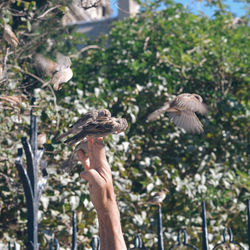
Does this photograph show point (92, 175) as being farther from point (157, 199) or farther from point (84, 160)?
point (157, 199)

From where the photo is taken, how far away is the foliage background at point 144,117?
508cm

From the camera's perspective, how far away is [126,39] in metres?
7.30

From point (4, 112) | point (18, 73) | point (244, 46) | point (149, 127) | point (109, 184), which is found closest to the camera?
point (109, 184)

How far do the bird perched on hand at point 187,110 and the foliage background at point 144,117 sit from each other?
4.29 feet

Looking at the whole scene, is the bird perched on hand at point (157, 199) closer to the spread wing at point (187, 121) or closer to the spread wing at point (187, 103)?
the spread wing at point (187, 121)

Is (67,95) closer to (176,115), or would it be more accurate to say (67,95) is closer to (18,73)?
(18,73)

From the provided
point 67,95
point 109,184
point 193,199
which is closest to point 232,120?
point 193,199

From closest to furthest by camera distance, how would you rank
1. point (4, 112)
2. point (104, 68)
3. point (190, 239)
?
point (4, 112)
point (190, 239)
point (104, 68)

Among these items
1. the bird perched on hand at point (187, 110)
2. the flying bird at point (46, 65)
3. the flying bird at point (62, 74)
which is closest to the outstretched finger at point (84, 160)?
the flying bird at point (62, 74)

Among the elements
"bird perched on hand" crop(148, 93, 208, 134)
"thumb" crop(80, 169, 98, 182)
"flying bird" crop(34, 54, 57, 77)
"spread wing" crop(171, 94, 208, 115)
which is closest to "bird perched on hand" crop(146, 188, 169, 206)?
"bird perched on hand" crop(148, 93, 208, 134)

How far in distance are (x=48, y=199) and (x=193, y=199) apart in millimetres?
1745

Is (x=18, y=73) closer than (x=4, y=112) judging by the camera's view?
No

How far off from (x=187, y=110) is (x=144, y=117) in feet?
7.84

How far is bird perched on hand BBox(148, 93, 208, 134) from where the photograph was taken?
155 inches
